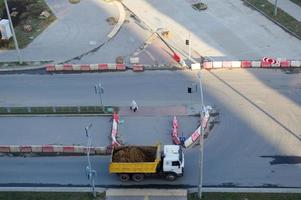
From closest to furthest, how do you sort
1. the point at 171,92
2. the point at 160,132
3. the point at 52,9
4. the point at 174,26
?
the point at 160,132, the point at 171,92, the point at 174,26, the point at 52,9

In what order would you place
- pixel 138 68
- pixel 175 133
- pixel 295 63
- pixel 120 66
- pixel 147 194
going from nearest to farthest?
pixel 147 194 → pixel 175 133 → pixel 295 63 → pixel 138 68 → pixel 120 66

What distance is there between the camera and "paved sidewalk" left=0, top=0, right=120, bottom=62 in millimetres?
59031

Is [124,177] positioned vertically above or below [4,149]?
below

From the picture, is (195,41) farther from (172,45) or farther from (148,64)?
(148,64)

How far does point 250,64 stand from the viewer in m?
53.6

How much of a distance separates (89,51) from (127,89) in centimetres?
908

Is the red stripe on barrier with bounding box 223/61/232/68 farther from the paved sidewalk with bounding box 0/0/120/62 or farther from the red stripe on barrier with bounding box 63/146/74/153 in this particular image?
the red stripe on barrier with bounding box 63/146/74/153

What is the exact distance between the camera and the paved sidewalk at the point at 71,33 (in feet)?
194

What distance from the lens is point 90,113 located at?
49.2 meters

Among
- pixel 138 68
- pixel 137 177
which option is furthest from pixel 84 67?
pixel 137 177

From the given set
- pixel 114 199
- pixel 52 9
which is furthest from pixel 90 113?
pixel 52 9

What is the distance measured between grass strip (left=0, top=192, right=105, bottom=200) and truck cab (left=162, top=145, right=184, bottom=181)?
516 centimetres

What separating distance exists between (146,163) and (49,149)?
30.3 feet

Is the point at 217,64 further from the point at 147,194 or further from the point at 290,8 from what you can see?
the point at 147,194
